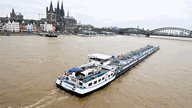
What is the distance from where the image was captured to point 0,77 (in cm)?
1488

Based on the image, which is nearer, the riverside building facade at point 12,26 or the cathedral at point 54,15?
the riverside building facade at point 12,26

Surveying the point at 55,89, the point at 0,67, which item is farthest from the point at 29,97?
the point at 0,67

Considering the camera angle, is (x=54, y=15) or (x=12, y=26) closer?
(x=12, y=26)

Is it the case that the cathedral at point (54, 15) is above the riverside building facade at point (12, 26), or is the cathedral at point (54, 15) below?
above

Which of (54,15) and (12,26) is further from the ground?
(54,15)

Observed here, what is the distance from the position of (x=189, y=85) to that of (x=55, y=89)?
17.6 metres

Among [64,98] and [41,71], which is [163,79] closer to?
[64,98]

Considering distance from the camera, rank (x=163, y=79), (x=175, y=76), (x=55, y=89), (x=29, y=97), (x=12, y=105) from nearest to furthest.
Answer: (x=12, y=105), (x=29, y=97), (x=55, y=89), (x=163, y=79), (x=175, y=76)

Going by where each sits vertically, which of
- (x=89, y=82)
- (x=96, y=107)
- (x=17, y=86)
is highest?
(x=89, y=82)

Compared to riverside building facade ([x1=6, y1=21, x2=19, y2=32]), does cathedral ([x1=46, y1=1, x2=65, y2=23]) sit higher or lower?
higher

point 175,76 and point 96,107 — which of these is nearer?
point 96,107

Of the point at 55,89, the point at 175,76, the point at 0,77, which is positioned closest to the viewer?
the point at 55,89

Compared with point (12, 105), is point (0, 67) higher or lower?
higher

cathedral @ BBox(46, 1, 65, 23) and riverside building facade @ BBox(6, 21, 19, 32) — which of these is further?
cathedral @ BBox(46, 1, 65, 23)
